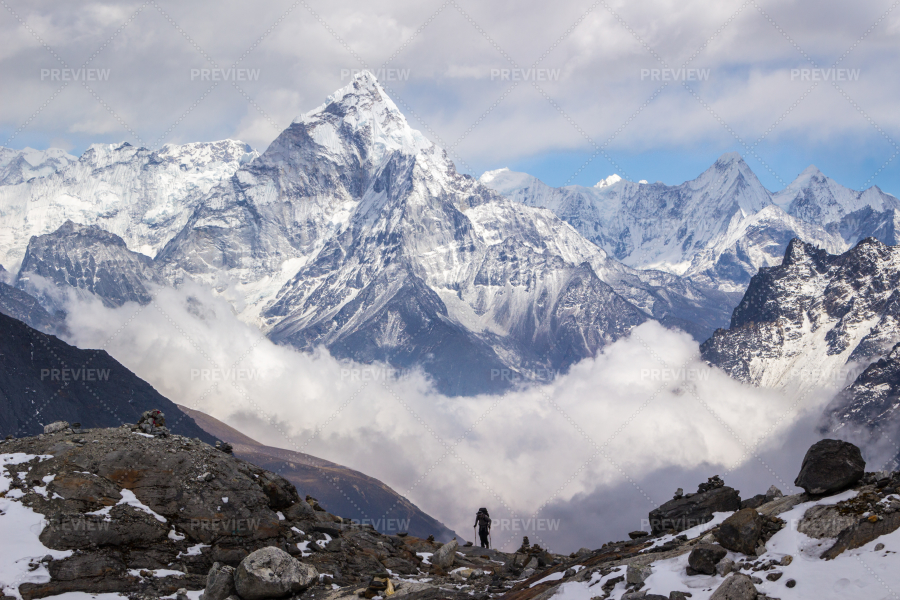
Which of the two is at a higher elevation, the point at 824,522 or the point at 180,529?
the point at 824,522

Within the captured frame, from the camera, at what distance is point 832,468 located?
98.8 feet

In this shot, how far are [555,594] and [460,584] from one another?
10271 mm

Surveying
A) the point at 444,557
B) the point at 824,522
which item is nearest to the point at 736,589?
the point at 824,522

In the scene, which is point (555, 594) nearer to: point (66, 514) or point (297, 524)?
point (297, 524)

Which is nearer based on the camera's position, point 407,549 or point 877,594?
point 877,594

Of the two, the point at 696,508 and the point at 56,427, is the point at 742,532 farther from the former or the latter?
the point at 56,427

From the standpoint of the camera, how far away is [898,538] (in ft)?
79.7

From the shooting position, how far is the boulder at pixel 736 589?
2395 centimetres

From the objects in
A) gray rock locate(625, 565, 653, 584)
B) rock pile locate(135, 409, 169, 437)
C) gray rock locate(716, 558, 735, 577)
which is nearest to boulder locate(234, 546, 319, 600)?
rock pile locate(135, 409, 169, 437)

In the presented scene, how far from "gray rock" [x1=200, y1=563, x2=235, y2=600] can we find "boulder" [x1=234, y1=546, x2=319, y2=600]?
29cm

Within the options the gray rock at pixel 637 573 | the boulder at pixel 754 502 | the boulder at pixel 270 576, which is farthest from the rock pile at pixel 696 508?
the boulder at pixel 270 576

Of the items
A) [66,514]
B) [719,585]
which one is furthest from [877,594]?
[66,514]

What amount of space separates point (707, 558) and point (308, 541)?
79.5 ft

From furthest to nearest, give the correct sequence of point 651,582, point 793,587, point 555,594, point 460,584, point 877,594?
point 460,584 → point 555,594 → point 651,582 → point 793,587 → point 877,594
